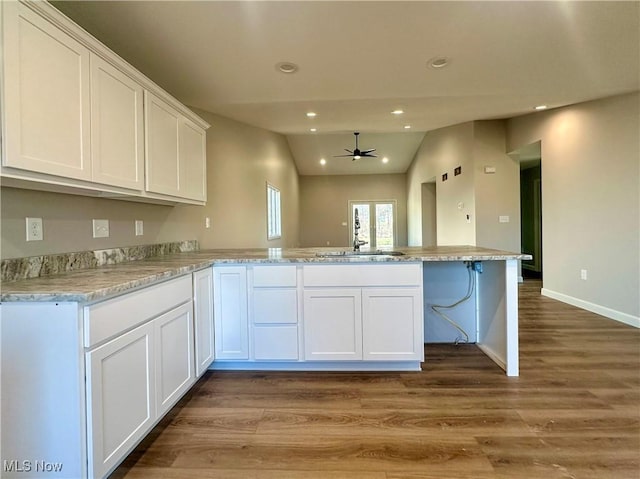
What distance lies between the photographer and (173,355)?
1862 mm

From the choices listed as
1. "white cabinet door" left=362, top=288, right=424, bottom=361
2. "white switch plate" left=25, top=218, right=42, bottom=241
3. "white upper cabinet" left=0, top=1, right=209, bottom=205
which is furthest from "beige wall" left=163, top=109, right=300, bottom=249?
"white cabinet door" left=362, top=288, right=424, bottom=361

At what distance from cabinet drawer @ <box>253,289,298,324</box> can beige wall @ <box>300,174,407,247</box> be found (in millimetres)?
8220

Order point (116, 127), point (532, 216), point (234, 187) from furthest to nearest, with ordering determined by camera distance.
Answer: point (532, 216)
point (234, 187)
point (116, 127)

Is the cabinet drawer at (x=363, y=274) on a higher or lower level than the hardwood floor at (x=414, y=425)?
higher

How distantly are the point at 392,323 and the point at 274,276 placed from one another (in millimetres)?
922

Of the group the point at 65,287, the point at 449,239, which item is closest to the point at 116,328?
the point at 65,287

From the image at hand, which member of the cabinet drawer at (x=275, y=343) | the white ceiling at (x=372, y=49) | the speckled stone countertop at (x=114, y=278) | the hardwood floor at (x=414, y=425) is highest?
the white ceiling at (x=372, y=49)

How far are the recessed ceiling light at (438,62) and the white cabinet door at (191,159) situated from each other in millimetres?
2019

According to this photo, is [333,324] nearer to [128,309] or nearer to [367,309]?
[367,309]

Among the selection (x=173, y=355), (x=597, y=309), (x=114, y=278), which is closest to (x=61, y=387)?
(x=114, y=278)

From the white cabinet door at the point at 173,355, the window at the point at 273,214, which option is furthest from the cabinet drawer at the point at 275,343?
the window at the point at 273,214

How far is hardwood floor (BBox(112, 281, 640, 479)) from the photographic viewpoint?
1.51 metres

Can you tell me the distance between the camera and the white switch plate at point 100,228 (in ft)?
6.66

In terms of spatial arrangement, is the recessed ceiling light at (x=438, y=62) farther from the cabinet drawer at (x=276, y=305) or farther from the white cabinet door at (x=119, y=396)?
the white cabinet door at (x=119, y=396)
